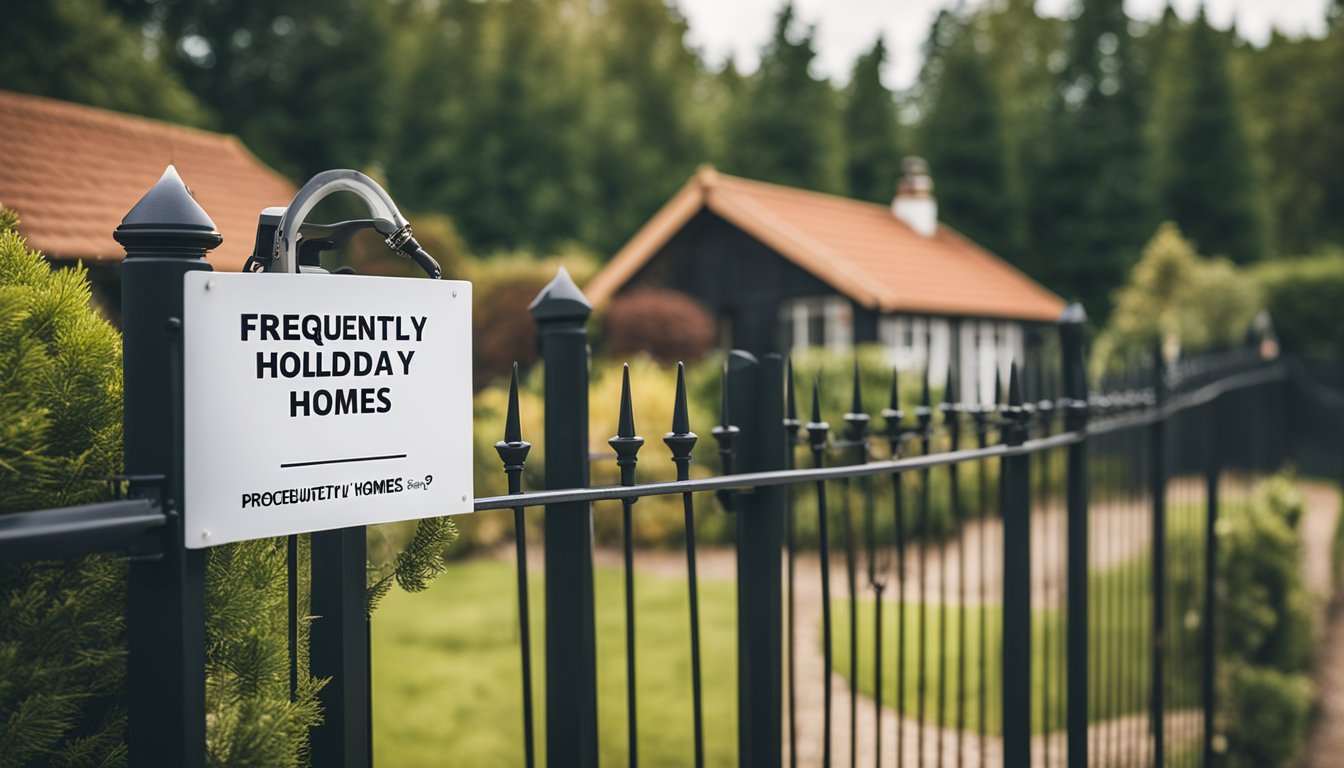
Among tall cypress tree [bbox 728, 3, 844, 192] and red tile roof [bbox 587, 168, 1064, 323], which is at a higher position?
tall cypress tree [bbox 728, 3, 844, 192]

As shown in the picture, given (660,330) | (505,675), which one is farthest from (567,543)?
(660,330)

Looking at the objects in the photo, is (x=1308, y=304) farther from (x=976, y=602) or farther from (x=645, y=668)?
(x=645, y=668)

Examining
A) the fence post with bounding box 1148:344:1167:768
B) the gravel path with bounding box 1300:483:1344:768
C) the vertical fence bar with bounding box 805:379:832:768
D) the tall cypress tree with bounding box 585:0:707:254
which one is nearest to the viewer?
the vertical fence bar with bounding box 805:379:832:768

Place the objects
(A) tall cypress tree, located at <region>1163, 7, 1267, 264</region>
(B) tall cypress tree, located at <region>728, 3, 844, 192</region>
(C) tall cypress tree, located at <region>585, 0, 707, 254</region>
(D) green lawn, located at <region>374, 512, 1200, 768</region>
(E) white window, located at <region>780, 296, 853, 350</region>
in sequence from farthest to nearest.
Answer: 1. (C) tall cypress tree, located at <region>585, 0, 707, 254</region>
2. (B) tall cypress tree, located at <region>728, 3, 844, 192</region>
3. (A) tall cypress tree, located at <region>1163, 7, 1267, 264</region>
4. (E) white window, located at <region>780, 296, 853, 350</region>
5. (D) green lawn, located at <region>374, 512, 1200, 768</region>

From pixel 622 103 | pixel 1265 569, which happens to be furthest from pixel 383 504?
pixel 622 103

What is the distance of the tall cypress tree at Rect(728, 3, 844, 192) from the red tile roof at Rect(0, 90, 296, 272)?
26.0 m

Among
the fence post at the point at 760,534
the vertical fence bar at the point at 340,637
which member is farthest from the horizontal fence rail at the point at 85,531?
the fence post at the point at 760,534

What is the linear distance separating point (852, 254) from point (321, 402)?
17746 mm

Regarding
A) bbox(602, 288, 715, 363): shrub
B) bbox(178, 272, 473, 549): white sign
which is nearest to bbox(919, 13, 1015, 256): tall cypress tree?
bbox(602, 288, 715, 363): shrub

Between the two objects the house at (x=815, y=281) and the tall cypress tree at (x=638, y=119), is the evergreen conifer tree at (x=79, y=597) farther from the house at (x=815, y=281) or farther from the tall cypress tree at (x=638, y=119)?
the tall cypress tree at (x=638, y=119)

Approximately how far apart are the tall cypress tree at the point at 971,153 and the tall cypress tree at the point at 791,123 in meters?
3.49

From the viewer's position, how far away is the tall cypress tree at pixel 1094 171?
30469 mm

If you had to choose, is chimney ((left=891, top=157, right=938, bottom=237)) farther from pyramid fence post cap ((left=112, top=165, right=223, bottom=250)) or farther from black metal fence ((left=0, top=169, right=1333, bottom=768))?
pyramid fence post cap ((left=112, top=165, right=223, bottom=250))

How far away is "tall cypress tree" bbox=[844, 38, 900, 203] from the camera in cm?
3559
